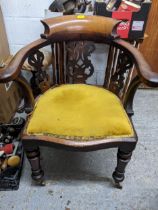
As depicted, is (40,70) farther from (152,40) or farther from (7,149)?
(152,40)

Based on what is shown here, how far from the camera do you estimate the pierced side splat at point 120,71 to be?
1.12m

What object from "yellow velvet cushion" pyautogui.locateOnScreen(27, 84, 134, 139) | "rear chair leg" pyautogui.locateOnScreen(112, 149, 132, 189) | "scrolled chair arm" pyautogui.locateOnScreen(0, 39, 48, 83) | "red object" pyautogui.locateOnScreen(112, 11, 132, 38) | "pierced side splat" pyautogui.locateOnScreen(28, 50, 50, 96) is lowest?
"rear chair leg" pyautogui.locateOnScreen(112, 149, 132, 189)

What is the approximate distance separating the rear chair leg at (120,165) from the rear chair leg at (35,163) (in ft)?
1.31

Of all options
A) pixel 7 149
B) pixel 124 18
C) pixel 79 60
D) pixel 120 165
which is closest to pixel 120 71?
pixel 79 60

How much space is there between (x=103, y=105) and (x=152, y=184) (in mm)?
567

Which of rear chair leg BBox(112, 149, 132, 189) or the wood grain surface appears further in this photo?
the wood grain surface

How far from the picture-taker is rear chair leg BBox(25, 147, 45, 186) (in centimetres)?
105

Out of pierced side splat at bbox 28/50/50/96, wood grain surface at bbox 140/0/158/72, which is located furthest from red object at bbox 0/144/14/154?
wood grain surface at bbox 140/0/158/72

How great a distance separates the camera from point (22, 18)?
1.58m

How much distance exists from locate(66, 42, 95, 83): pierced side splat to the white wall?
0.53m

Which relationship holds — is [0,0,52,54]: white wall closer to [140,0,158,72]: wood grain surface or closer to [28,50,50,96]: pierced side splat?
[28,50,50,96]: pierced side splat

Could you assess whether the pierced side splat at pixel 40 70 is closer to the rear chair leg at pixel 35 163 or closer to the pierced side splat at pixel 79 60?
the pierced side splat at pixel 79 60

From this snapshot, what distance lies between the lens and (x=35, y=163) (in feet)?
3.62

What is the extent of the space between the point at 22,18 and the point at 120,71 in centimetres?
88
